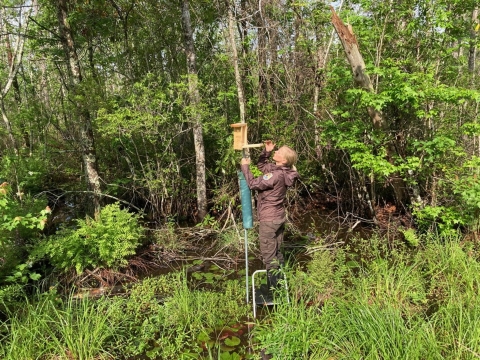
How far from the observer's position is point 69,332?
2881mm

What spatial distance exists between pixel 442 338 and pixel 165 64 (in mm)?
7920

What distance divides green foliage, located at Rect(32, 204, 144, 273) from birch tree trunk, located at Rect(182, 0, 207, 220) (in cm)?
208

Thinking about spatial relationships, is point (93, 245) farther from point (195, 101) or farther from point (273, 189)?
point (195, 101)

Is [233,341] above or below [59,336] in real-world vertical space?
below

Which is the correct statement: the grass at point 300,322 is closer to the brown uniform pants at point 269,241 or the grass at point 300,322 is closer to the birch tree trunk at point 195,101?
the brown uniform pants at point 269,241

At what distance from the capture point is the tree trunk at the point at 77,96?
5.38m

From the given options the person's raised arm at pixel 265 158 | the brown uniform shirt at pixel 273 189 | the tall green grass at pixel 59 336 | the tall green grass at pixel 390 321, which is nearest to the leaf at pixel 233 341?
the tall green grass at pixel 390 321

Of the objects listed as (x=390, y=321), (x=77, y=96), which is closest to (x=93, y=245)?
(x=77, y=96)

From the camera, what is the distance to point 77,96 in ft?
17.2

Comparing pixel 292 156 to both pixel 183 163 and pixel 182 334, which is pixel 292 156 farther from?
pixel 183 163

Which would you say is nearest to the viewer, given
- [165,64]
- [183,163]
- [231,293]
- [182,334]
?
[182,334]

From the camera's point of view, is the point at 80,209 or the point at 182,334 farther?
the point at 80,209

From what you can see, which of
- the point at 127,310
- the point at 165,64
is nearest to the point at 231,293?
the point at 127,310

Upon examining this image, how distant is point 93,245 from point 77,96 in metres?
2.54
